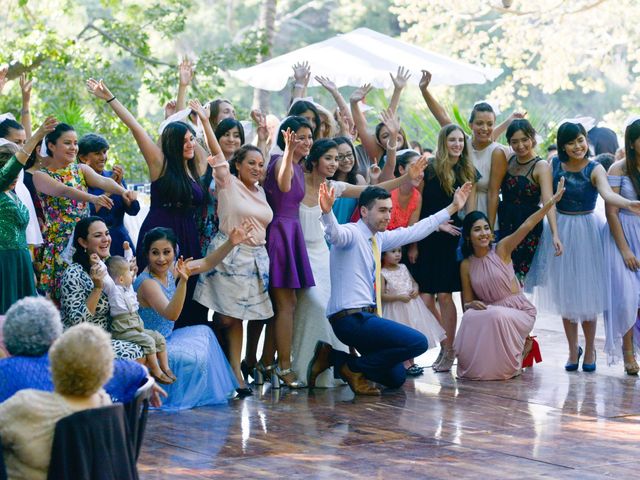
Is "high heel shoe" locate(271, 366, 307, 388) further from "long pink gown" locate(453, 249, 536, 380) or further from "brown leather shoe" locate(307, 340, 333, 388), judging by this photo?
"long pink gown" locate(453, 249, 536, 380)

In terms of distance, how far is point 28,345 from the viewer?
4016mm

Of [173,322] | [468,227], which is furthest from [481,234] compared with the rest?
[173,322]

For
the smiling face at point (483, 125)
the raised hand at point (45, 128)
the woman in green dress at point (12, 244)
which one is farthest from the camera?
the smiling face at point (483, 125)

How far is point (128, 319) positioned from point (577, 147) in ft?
11.5

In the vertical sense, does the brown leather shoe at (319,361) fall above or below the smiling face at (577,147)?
below

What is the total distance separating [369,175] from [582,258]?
1.64 meters

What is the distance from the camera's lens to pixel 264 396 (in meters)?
7.48

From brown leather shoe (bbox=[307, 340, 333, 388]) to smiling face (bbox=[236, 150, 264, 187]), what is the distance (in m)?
1.20

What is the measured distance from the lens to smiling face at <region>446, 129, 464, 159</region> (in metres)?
8.27

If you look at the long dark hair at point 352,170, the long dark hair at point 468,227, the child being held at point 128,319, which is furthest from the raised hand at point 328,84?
the child being held at point 128,319

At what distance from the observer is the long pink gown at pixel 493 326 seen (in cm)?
816

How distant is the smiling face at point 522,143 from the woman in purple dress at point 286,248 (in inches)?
61.5

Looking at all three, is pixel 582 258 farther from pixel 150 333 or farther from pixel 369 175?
pixel 150 333

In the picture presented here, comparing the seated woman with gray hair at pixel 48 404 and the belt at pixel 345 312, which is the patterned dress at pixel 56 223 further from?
the seated woman with gray hair at pixel 48 404
